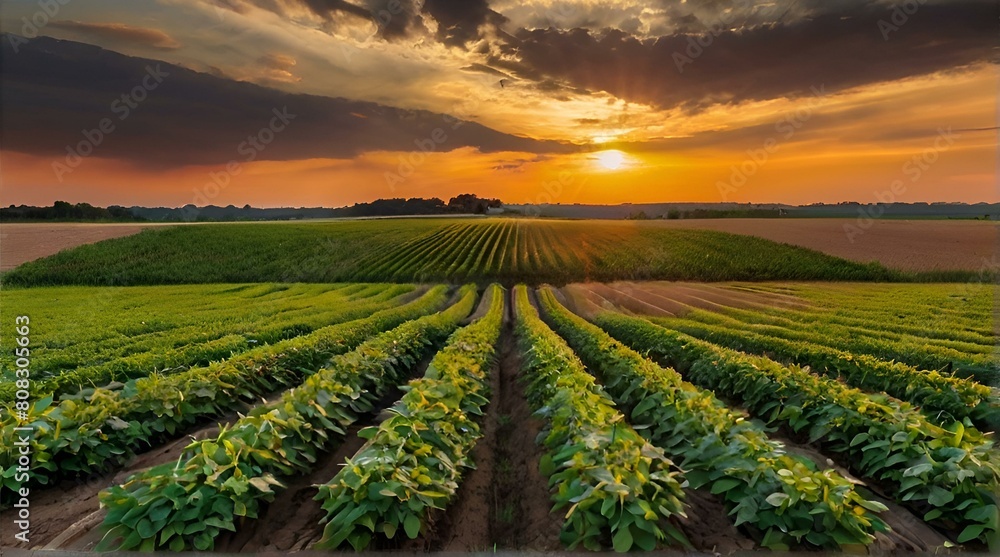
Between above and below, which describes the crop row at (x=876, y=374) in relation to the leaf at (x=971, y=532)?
above

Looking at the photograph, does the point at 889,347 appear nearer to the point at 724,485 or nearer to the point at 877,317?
the point at 877,317

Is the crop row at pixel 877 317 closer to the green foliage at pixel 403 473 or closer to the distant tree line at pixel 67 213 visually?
the green foliage at pixel 403 473

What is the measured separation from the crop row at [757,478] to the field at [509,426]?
0.02m

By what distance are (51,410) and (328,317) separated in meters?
4.64

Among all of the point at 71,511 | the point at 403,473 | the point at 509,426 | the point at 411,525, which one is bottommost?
the point at 509,426

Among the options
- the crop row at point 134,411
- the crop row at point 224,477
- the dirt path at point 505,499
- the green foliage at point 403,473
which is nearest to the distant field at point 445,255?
the crop row at point 134,411

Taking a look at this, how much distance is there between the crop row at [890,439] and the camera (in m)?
3.29

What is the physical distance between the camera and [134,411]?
14.5 feet

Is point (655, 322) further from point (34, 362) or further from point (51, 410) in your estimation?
point (34, 362)

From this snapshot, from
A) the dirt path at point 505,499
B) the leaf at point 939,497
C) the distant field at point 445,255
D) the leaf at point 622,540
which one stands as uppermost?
the distant field at point 445,255

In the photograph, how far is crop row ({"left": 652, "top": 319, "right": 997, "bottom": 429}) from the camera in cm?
477

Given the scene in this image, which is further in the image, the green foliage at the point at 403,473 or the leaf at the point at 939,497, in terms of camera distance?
the leaf at the point at 939,497

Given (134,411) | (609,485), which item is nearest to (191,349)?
(134,411)

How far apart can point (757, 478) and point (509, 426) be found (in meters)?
2.83
